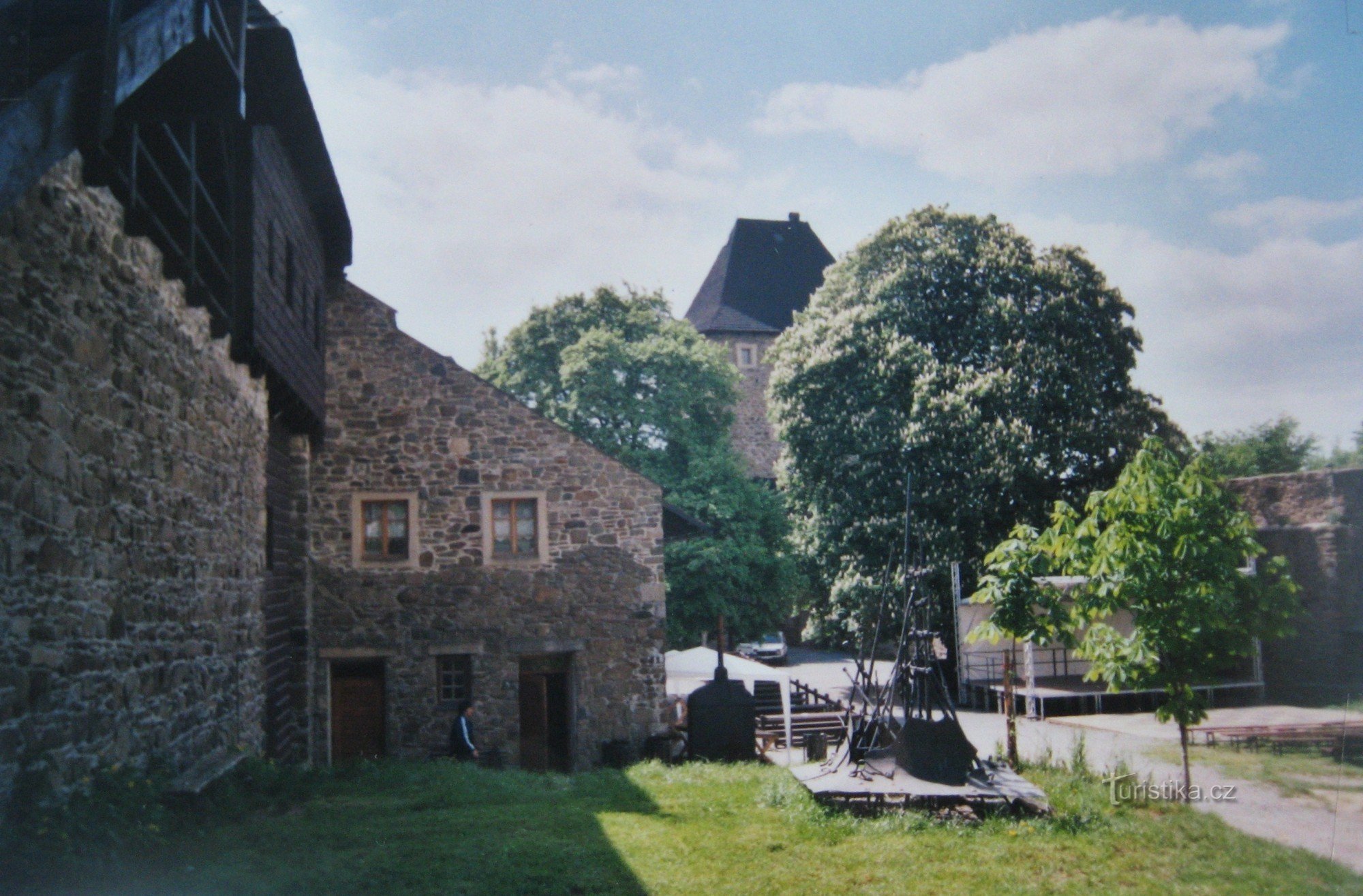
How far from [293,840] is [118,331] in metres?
3.79

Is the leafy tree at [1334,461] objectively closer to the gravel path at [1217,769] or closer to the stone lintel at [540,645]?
the gravel path at [1217,769]

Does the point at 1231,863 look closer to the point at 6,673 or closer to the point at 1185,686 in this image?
the point at 1185,686

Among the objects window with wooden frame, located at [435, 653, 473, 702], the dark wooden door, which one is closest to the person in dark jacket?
window with wooden frame, located at [435, 653, 473, 702]

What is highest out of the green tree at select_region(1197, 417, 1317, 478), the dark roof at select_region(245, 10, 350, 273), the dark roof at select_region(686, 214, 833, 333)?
the dark roof at select_region(686, 214, 833, 333)

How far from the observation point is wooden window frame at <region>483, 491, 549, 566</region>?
53.2ft

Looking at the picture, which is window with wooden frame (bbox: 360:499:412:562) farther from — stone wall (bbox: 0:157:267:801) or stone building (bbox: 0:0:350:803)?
stone wall (bbox: 0:157:267:801)

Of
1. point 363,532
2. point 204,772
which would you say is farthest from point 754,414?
point 204,772

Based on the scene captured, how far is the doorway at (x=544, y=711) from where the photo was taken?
16.1 metres

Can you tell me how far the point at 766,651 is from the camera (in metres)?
38.1

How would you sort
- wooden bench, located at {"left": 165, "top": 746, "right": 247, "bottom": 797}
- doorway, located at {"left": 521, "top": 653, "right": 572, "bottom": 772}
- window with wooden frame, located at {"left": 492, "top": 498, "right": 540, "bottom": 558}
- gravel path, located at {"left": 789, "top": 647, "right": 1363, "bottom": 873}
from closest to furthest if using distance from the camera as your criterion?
gravel path, located at {"left": 789, "top": 647, "right": 1363, "bottom": 873} → wooden bench, located at {"left": 165, "top": 746, "right": 247, "bottom": 797} → doorway, located at {"left": 521, "top": 653, "right": 572, "bottom": 772} → window with wooden frame, located at {"left": 492, "top": 498, "right": 540, "bottom": 558}

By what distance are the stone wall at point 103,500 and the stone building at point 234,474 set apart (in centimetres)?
3

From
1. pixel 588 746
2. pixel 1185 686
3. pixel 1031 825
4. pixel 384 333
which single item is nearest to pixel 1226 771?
pixel 1185 686

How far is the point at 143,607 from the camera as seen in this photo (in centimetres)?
733

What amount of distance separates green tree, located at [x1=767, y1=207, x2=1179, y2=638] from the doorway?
763 cm
